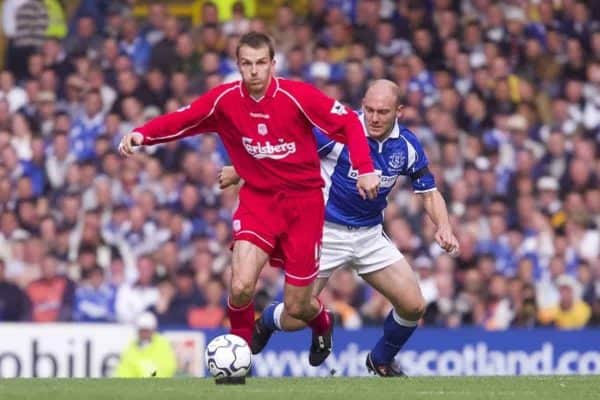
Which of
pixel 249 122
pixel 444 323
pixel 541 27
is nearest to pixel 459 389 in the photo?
pixel 249 122

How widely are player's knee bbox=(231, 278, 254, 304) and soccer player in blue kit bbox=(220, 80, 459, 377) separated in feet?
3.81

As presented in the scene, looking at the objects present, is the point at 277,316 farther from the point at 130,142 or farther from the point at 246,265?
the point at 130,142

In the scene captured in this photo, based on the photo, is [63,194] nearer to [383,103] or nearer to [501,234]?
[501,234]

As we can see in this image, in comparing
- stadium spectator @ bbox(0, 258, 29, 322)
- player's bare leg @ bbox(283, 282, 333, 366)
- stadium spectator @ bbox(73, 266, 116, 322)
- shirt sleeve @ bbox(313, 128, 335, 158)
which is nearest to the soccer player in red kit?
player's bare leg @ bbox(283, 282, 333, 366)

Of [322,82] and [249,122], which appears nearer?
[249,122]

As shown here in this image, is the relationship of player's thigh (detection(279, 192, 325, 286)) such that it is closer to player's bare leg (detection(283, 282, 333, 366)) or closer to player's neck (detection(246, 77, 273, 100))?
player's bare leg (detection(283, 282, 333, 366))

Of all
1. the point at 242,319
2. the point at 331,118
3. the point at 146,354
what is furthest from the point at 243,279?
the point at 146,354

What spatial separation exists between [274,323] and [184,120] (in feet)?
6.42

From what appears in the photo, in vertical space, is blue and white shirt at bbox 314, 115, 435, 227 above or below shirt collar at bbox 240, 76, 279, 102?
below

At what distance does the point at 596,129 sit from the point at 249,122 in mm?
9681

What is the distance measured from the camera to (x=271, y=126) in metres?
11.4

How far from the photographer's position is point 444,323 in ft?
59.2

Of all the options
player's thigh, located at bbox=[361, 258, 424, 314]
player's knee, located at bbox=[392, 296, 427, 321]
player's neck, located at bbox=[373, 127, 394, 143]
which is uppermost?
player's neck, located at bbox=[373, 127, 394, 143]

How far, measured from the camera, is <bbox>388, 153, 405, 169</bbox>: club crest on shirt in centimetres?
1243
